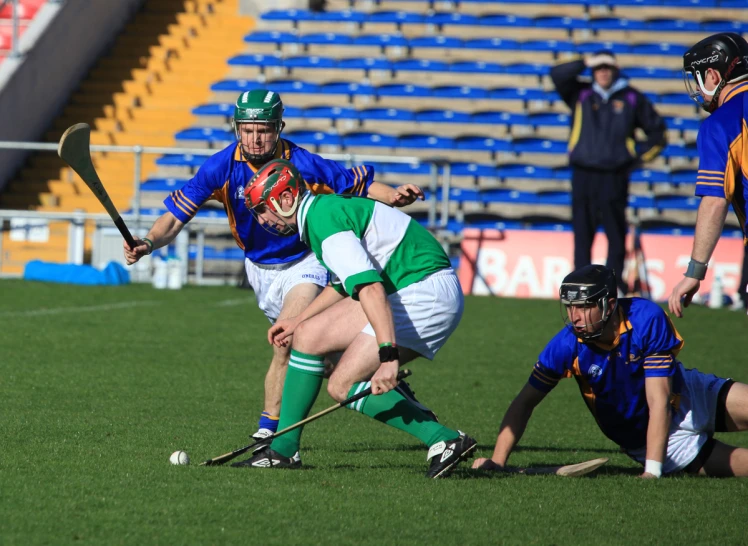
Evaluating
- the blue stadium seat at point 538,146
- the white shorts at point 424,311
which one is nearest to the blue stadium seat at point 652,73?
the blue stadium seat at point 538,146

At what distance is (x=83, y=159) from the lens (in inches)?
233

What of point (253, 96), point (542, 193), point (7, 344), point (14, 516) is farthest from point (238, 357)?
point (542, 193)

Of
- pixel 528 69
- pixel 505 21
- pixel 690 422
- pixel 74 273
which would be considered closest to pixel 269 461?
pixel 690 422

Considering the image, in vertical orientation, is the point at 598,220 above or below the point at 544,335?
above

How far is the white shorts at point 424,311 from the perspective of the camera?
483 centimetres

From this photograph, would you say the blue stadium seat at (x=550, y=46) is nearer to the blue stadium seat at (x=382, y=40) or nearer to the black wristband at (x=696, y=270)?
the blue stadium seat at (x=382, y=40)

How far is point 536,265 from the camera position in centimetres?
1414

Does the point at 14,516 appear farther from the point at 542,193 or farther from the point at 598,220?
the point at 542,193

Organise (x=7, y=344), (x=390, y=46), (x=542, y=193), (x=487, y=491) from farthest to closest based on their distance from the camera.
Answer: (x=390, y=46) → (x=542, y=193) → (x=7, y=344) → (x=487, y=491)

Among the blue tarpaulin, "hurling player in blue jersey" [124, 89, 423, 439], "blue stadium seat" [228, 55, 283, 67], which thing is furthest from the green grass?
"blue stadium seat" [228, 55, 283, 67]

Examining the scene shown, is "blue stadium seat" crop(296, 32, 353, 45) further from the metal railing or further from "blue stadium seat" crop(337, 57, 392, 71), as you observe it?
the metal railing

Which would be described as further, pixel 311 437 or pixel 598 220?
pixel 598 220

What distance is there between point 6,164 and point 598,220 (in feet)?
31.4

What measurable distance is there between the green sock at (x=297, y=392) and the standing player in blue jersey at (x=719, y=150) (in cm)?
155
